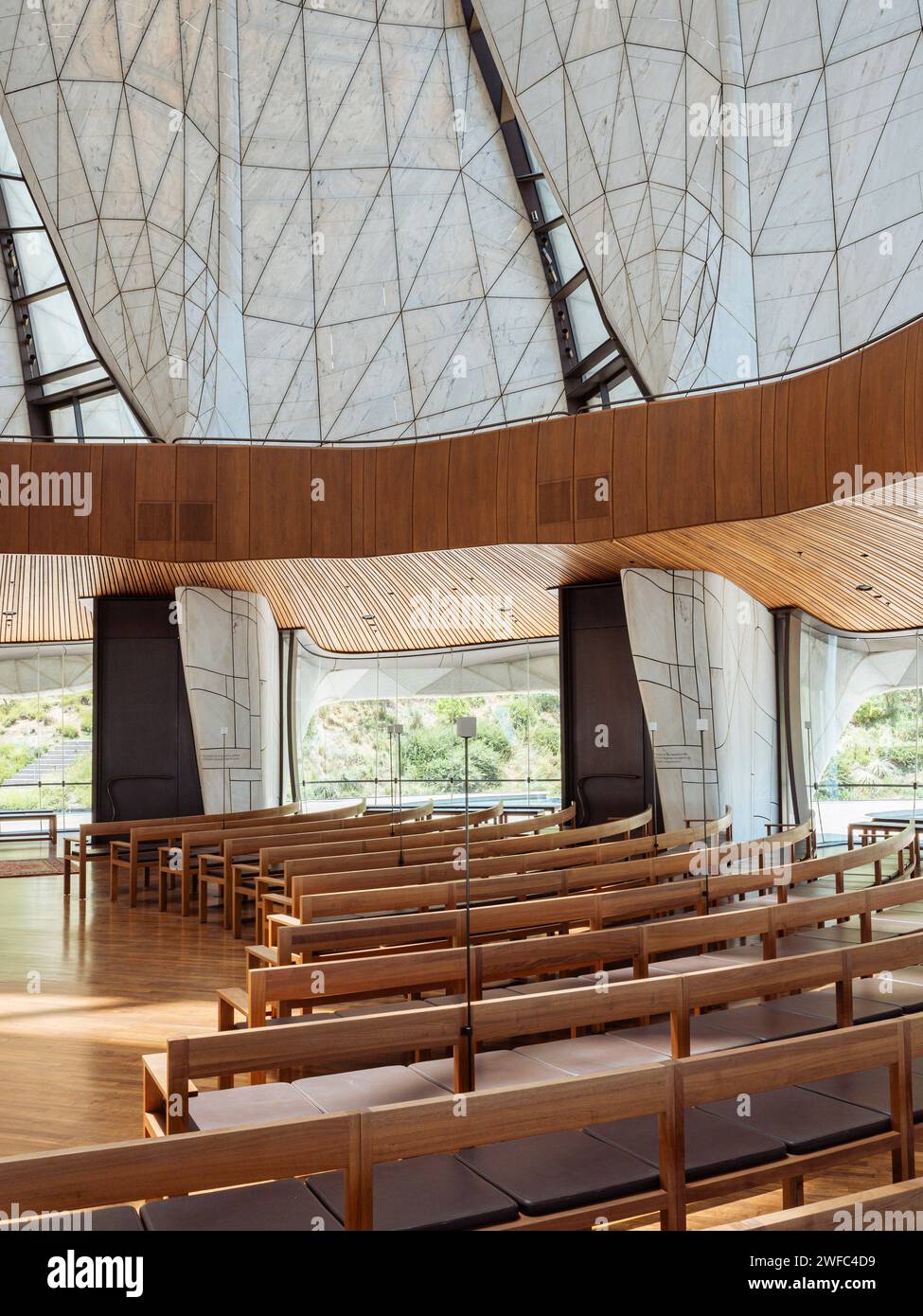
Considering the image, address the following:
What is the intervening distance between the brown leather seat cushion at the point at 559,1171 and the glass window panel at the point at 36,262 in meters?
18.0

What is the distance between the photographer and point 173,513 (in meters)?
11.4

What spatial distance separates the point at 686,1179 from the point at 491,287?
48.8ft

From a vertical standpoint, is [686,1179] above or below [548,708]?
below

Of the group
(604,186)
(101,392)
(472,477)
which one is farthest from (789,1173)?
(101,392)

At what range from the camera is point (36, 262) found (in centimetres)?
1791

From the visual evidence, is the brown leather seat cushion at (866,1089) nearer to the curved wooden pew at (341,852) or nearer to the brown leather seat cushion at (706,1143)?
the brown leather seat cushion at (706,1143)

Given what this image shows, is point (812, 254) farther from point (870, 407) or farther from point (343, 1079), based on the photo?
point (343, 1079)

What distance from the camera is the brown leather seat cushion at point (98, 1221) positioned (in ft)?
7.02

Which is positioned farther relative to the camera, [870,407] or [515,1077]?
[870,407]

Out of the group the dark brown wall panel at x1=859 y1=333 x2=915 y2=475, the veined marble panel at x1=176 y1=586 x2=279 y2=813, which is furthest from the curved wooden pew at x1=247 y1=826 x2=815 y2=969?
the veined marble panel at x1=176 y1=586 x2=279 y2=813

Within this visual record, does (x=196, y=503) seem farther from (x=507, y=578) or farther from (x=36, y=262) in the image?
(x=36, y=262)

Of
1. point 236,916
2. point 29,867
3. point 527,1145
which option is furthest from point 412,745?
point 527,1145

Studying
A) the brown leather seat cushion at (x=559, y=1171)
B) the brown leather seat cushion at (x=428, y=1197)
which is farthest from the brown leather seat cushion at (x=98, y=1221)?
the brown leather seat cushion at (x=559, y=1171)
